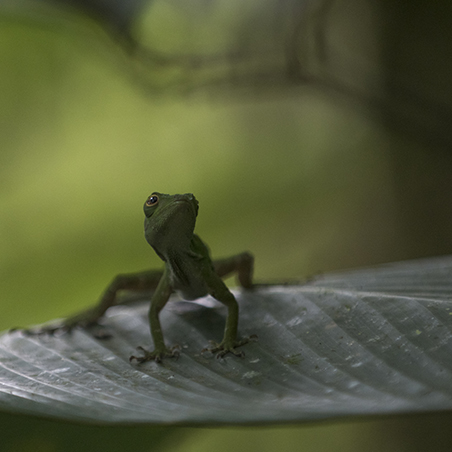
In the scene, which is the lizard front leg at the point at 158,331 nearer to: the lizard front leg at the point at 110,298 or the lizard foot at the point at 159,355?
the lizard foot at the point at 159,355

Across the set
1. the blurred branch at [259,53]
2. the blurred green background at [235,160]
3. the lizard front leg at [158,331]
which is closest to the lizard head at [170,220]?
the lizard front leg at [158,331]

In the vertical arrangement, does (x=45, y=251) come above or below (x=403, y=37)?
below

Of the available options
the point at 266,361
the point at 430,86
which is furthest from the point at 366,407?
the point at 430,86

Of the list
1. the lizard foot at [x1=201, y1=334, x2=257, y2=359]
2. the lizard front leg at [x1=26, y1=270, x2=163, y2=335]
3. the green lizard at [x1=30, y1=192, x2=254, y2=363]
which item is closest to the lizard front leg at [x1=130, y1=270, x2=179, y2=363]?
the green lizard at [x1=30, y1=192, x2=254, y2=363]

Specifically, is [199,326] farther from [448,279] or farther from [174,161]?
[174,161]

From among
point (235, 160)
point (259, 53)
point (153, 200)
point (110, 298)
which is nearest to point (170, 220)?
point (153, 200)

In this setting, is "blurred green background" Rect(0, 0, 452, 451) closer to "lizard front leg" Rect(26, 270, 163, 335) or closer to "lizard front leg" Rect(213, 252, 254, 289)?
"lizard front leg" Rect(213, 252, 254, 289)
